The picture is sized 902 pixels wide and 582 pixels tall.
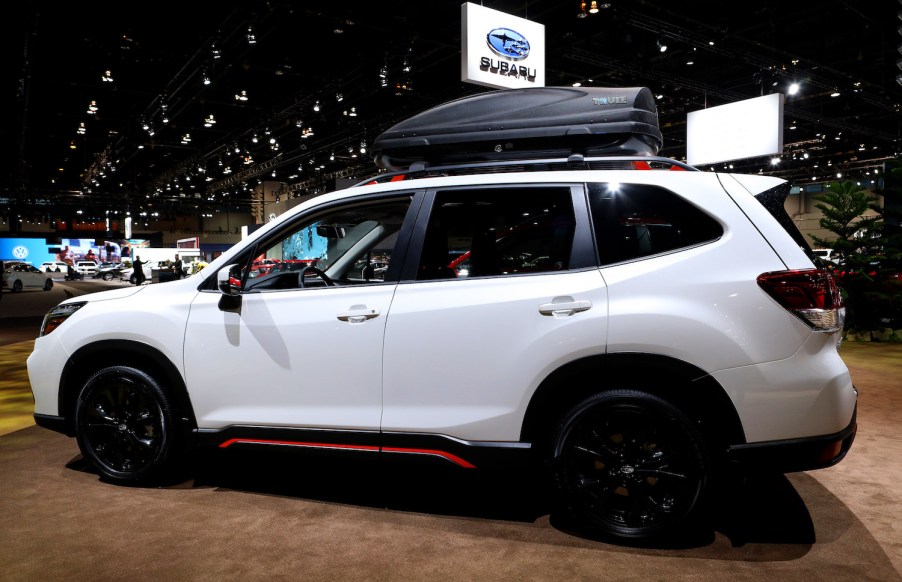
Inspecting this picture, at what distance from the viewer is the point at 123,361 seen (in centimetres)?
336

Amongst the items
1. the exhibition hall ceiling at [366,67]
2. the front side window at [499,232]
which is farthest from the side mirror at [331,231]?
the exhibition hall ceiling at [366,67]

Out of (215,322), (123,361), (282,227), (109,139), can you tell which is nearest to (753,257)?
(282,227)

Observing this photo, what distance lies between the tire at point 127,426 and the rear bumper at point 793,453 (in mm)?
2786

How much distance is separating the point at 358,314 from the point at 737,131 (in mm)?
12421

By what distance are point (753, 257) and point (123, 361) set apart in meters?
3.24

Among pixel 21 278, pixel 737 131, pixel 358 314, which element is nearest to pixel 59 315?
pixel 358 314

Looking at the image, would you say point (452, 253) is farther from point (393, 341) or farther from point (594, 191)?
point (594, 191)

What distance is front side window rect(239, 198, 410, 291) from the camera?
3186 mm

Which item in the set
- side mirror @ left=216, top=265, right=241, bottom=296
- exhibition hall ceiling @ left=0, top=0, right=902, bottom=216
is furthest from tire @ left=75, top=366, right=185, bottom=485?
exhibition hall ceiling @ left=0, top=0, right=902, bottom=216

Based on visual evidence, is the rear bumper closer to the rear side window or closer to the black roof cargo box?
the rear side window

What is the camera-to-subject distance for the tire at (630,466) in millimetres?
2510

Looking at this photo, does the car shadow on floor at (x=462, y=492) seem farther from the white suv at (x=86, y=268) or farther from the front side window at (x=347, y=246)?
the white suv at (x=86, y=268)

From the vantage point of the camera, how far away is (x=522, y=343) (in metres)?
2.62

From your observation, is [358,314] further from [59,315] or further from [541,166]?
[59,315]
